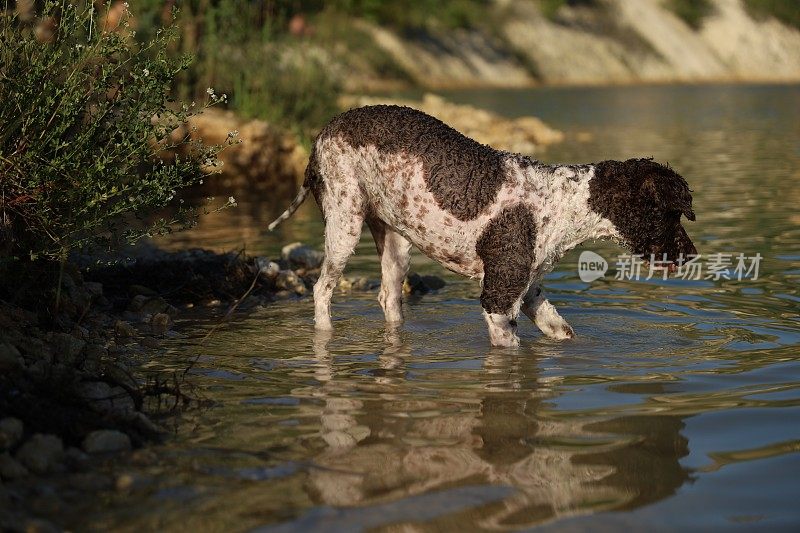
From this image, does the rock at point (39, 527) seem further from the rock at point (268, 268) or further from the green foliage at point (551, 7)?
the green foliage at point (551, 7)

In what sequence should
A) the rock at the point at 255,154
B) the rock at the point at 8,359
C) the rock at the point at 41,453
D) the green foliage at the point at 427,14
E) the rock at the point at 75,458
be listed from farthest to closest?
1. the green foliage at the point at 427,14
2. the rock at the point at 255,154
3. the rock at the point at 8,359
4. the rock at the point at 75,458
5. the rock at the point at 41,453

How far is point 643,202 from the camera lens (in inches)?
285

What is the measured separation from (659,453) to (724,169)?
13.6 metres

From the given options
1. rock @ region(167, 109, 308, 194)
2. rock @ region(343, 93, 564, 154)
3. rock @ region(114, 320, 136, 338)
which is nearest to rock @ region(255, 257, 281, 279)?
rock @ region(114, 320, 136, 338)

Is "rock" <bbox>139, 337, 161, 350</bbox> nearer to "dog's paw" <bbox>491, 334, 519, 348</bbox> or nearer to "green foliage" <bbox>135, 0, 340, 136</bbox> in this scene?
"dog's paw" <bbox>491, 334, 519, 348</bbox>

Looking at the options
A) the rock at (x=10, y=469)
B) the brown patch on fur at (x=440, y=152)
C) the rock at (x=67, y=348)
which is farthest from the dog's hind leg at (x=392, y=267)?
the rock at (x=10, y=469)

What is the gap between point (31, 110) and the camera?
678cm

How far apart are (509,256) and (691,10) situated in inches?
2815

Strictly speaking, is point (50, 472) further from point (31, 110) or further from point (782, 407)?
point (782, 407)

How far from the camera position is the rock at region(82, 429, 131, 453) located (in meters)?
A: 5.05

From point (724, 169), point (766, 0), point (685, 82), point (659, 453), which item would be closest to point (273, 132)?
point (724, 169)

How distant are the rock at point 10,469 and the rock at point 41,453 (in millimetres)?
69

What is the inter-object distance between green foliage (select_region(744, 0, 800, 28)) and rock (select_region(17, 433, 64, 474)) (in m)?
76.7

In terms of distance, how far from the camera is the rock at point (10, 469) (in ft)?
15.2
